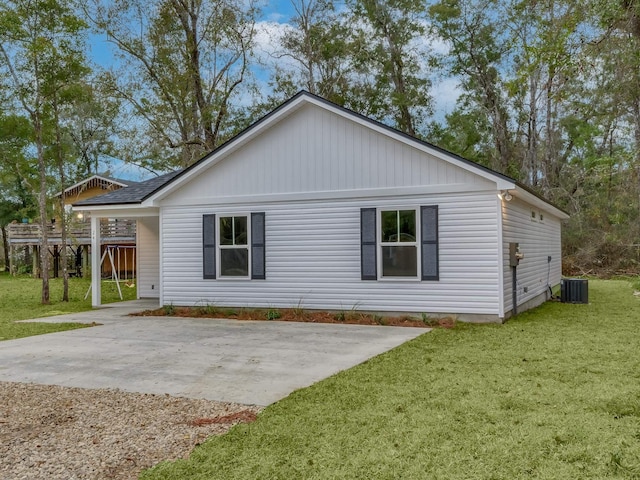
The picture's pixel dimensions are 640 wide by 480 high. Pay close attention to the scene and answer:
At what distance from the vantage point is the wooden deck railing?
865 inches

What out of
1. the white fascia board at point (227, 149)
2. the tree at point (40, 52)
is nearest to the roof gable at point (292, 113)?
the white fascia board at point (227, 149)

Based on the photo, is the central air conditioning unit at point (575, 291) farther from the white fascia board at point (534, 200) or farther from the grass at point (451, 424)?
the grass at point (451, 424)

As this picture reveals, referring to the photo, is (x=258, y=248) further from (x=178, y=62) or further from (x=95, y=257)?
(x=178, y=62)

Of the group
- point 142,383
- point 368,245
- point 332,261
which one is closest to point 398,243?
point 368,245

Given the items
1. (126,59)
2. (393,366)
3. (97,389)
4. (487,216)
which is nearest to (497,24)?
(126,59)

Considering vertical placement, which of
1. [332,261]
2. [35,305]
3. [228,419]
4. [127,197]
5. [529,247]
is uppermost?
[127,197]

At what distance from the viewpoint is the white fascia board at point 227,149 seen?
9883 millimetres

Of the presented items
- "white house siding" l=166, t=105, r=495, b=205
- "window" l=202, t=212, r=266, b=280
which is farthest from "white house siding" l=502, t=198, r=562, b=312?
"window" l=202, t=212, r=266, b=280

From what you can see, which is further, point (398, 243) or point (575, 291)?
point (575, 291)

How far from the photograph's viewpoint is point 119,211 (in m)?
11.9

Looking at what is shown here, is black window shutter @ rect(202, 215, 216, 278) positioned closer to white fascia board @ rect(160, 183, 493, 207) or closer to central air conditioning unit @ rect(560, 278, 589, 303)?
white fascia board @ rect(160, 183, 493, 207)

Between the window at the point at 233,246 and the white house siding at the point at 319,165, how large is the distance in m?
0.61

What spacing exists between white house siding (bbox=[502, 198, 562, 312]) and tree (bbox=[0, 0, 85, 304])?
11.3 metres

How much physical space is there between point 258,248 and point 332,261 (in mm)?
1617
